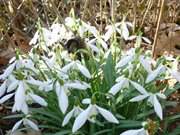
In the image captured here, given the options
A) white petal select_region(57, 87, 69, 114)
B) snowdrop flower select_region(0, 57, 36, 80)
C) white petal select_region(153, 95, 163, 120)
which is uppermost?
snowdrop flower select_region(0, 57, 36, 80)

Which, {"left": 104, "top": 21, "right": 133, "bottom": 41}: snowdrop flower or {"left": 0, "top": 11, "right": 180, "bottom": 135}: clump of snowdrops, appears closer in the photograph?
{"left": 0, "top": 11, "right": 180, "bottom": 135}: clump of snowdrops

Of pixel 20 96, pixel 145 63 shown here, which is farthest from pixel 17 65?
pixel 145 63

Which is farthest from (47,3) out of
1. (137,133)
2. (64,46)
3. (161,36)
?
(137,133)

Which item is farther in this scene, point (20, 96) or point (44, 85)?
point (44, 85)

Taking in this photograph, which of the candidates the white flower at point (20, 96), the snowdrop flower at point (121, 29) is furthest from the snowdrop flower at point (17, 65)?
the snowdrop flower at point (121, 29)

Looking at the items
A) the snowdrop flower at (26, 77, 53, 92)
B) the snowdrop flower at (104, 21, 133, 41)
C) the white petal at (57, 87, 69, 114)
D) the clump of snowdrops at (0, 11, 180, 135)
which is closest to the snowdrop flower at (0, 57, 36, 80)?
the clump of snowdrops at (0, 11, 180, 135)

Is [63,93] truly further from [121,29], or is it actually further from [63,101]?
[121,29]

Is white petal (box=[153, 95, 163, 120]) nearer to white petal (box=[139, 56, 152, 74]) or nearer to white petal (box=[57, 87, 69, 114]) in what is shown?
white petal (box=[139, 56, 152, 74])

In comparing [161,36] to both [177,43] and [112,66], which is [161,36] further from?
[112,66]

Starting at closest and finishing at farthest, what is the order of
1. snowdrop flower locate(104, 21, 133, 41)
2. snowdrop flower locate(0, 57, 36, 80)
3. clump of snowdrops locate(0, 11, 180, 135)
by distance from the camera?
clump of snowdrops locate(0, 11, 180, 135) → snowdrop flower locate(0, 57, 36, 80) → snowdrop flower locate(104, 21, 133, 41)
